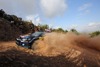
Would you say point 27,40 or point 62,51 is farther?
point 27,40

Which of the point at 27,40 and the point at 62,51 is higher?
the point at 27,40

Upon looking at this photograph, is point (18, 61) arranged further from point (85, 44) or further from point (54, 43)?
point (85, 44)

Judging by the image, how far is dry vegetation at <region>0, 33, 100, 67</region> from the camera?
11.1m

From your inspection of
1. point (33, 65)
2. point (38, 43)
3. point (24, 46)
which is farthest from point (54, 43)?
point (33, 65)

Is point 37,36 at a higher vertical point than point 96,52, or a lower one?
higher

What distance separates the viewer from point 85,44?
57.7 feet

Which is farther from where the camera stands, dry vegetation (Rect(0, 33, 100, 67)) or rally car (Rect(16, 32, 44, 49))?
rally car (Rect(16, 32, 44, 49))

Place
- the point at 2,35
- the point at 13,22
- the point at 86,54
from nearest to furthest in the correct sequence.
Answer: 1. the point at 86,54
2. the point at 2,35
3. the point at 13,22

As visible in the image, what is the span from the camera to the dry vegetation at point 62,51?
1109 cm

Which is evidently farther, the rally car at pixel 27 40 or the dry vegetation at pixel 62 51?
the rally car at pixel 27 40

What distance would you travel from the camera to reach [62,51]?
48.9 ft

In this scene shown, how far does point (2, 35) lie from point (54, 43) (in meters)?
12.5

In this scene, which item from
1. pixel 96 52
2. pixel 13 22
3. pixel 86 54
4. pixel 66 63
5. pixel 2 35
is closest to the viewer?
pixel 66 63

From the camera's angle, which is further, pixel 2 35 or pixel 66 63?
pixel 2 35
